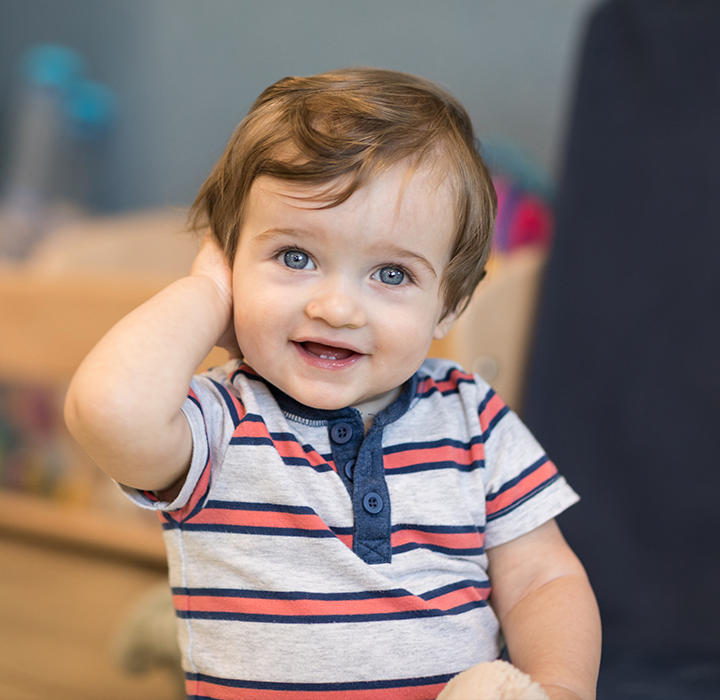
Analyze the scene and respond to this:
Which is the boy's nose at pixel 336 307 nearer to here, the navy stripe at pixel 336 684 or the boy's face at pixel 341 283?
the boy's face at pixel 341 283

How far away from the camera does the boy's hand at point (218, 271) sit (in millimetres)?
563

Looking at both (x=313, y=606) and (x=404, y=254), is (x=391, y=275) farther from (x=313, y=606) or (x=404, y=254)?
(x=313, y=606)

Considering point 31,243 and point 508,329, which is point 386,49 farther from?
point 31,243

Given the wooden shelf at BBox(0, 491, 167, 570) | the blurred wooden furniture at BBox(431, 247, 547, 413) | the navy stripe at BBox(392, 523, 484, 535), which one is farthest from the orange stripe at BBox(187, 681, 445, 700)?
the wooden shelf at BBox(0, 491, 167, 570)

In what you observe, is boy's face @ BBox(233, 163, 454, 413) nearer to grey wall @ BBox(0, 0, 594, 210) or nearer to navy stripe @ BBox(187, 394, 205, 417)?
navy stripe @ BBox(187, 394, 205, 417)

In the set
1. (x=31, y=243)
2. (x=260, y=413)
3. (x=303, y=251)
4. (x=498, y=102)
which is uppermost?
(x=498, y=102)

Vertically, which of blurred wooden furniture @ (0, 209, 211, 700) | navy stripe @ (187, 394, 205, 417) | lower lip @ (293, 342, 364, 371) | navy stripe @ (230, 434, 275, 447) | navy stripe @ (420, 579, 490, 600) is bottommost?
blurred wooden furniture @ (0, 209, 211, 700)

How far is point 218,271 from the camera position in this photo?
22.4 inches

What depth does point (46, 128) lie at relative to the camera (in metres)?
1.83

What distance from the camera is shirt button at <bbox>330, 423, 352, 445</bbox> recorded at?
21.9 inches

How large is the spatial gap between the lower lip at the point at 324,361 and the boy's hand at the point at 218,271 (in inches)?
2.7

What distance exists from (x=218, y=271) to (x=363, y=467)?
0.58 ft

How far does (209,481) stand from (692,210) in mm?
860

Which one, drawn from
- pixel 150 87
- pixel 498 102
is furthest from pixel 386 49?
pixel 150 87
